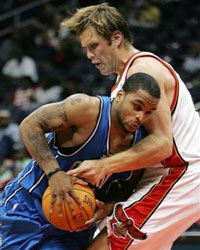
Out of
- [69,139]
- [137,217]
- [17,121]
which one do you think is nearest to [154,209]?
[137,217]

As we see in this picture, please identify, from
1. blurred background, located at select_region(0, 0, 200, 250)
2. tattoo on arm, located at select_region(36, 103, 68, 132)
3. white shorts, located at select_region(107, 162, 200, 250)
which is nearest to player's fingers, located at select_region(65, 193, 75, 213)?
tattoo on arm, located at select_region(36, 103, 68, 132)

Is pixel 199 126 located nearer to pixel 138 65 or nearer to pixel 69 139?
pixel 138 65

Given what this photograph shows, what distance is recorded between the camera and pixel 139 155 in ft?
12.0

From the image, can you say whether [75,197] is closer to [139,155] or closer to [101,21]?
[139,155]

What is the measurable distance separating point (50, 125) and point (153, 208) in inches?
33.2

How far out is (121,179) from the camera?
3992mm

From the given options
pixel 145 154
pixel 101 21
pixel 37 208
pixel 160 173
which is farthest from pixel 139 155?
pixel 101 21

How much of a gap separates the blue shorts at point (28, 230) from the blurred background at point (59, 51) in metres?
4.80

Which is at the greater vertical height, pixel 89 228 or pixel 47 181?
pixel 47 181

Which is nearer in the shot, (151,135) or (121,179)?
(151,135)

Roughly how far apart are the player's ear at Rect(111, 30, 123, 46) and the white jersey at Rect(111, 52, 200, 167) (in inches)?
6.8

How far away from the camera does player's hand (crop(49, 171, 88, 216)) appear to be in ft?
11.6

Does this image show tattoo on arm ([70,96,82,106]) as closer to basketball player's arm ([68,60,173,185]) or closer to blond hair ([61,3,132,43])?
basketball player's arm ([68,60,173,185])

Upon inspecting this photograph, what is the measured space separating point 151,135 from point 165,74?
1.38ft
